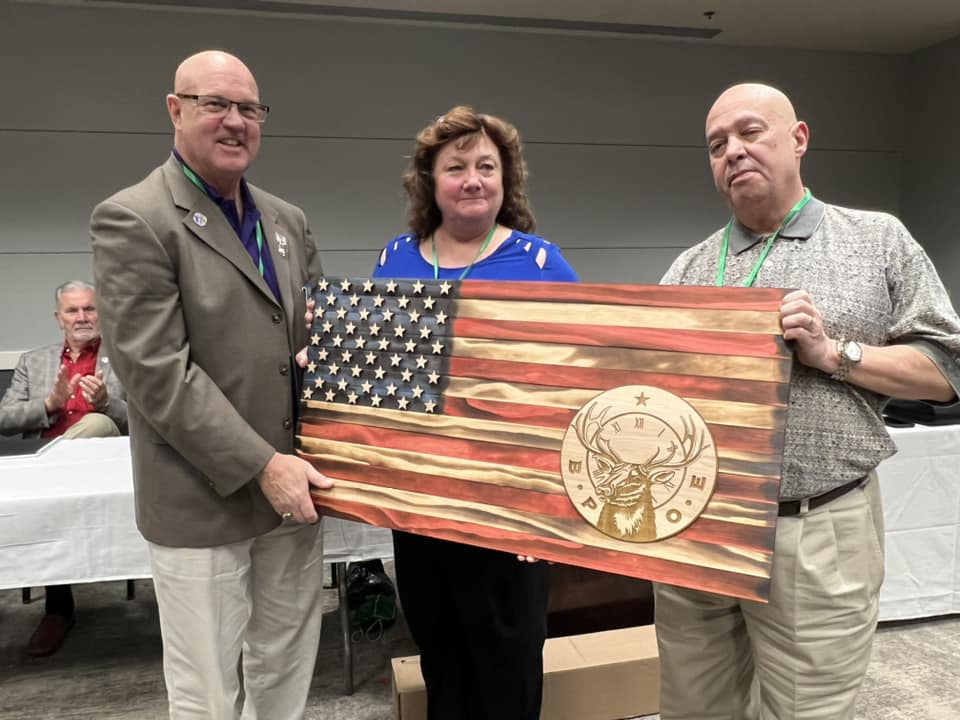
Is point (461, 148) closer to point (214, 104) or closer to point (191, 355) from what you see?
point (214, 104)

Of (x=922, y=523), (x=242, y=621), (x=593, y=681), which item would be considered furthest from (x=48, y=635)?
(x=922, y=523)

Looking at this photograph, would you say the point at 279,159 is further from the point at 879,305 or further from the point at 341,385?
the point at 879,305

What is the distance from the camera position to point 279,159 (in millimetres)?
5141

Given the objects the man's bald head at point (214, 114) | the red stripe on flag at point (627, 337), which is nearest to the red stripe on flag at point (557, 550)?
the red stripe on flag at point (627, 337)

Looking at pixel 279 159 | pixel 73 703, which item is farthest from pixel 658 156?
pixel 73 703

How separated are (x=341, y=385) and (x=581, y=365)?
55 centimetres

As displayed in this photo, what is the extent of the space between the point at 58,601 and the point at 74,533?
98cm

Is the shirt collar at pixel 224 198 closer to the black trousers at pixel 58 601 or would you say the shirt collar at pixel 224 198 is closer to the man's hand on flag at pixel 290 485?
the man's hand on flag at pixel 290 485

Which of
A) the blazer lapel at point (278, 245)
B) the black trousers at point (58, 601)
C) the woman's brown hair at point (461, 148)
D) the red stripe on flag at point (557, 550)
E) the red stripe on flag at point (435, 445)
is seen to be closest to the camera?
the red stripe on flag at point (557, 550)

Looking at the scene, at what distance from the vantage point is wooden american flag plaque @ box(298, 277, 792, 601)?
3.69 ft

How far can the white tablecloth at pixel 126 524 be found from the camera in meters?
2.10

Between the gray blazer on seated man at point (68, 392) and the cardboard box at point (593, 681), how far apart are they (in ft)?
5.70

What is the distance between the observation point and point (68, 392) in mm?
2979

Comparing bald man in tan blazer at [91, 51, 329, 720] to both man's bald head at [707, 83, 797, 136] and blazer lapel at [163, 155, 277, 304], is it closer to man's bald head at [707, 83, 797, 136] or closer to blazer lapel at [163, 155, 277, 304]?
blazer lapel at [163, 155, 277, 304]
